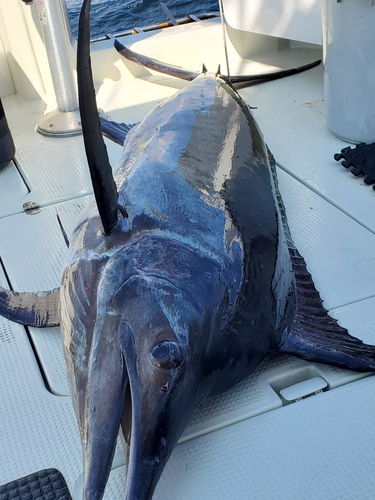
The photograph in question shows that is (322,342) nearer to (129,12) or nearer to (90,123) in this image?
(90,123)

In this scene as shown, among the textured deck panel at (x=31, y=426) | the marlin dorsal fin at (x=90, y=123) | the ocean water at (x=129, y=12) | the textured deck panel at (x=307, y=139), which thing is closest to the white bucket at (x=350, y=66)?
the textured deck panel at (x=307, y=139)

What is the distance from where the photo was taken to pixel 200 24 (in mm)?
4949

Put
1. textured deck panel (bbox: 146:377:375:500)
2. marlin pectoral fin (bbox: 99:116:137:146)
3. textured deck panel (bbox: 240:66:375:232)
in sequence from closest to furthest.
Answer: textured deck panel (bbox: 146:377:375:500) < textured deck panel (bbox: 240:66:375:232) < marlin pectoral fin (bbox: 99:116:137:146)

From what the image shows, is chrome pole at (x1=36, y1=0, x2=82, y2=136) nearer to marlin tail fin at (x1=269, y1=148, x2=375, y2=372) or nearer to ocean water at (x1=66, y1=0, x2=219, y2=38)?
marlin tail fin at (x1=269, y1=148, x2=375, y2=372)

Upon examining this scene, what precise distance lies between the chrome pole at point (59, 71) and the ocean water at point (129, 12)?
392 inches

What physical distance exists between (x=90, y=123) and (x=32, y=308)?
2.71 feet

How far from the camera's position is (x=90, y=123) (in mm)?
1354

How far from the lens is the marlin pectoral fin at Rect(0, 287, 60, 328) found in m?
1.86

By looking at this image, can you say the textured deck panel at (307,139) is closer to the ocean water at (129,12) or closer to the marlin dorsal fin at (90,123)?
the marlin dorsal fin at (90,123)

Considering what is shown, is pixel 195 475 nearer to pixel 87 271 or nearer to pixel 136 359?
pixel 136 359

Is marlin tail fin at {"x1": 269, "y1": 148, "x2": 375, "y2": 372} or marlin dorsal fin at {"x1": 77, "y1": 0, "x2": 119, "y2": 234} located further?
marlin tail fin at {"x1": 269, "y1": 148, "x2": 375, "y2": 372}

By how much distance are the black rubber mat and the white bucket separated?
2.55 m

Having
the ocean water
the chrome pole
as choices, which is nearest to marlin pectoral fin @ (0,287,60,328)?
the chrome pole

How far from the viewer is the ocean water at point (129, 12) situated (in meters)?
13.2
